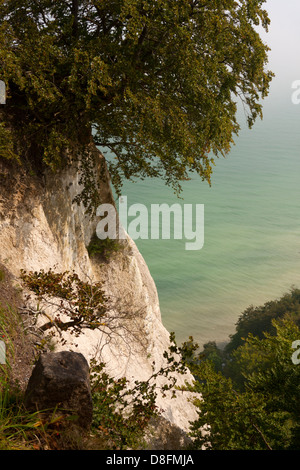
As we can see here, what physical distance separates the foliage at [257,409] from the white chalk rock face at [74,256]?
189 centimetres

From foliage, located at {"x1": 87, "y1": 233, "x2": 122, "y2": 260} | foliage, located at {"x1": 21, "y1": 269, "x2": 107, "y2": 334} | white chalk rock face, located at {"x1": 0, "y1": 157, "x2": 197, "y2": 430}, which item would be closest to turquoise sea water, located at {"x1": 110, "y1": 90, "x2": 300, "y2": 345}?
white chalk rock face, located at {"x1": 0, "y1": 157, "x2": 197, "y2": 430}

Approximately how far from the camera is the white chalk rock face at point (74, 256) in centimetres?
1156

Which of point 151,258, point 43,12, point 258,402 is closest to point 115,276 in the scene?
point 258,402

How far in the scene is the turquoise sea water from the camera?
7738 cm

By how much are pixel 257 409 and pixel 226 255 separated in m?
92.6

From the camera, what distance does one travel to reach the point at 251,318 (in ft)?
192

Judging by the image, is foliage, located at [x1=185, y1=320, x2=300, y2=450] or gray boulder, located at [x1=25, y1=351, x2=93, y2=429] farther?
foliage, located at [x1=185, y1=320, x2=300, y2=450]

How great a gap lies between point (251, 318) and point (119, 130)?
50.4 meters

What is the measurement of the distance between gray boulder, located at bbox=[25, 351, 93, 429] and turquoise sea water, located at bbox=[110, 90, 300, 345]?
204ft

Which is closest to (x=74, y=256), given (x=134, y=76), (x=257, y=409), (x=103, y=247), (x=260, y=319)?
(x=103, y=247)

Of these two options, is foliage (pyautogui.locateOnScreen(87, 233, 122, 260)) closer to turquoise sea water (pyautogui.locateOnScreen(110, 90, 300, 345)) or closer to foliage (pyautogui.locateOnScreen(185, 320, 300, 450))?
foliage (pyautogui.locateOnScreen(185, 320, 300, 450))

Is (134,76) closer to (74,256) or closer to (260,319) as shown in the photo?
(74,256)

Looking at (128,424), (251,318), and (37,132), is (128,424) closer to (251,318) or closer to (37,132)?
(37,132)

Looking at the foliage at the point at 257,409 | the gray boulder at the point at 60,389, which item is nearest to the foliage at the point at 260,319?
the foliage at the point at 257,409
